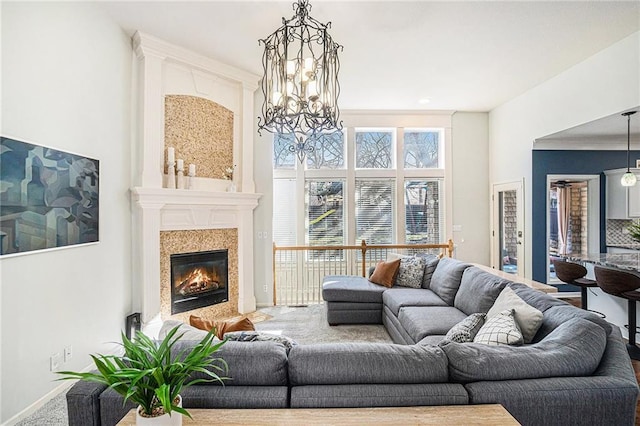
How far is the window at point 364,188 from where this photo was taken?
19.5ft

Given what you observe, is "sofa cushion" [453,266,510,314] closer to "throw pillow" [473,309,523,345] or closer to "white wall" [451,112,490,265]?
"throw pillow" [473,309,523,345]

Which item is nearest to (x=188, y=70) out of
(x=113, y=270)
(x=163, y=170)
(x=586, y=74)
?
(x=163, y=170)

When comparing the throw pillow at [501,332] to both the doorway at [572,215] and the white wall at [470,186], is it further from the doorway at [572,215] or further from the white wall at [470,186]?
the white wall at [470,186]

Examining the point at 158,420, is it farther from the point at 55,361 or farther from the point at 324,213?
the point at 324,213

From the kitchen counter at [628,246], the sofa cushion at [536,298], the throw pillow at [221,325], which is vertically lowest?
the throw pillow at [221,325]

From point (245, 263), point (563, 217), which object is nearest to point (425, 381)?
point (245, 263)

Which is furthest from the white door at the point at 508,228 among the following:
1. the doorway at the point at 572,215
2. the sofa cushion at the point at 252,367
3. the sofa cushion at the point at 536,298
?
the sofa cushion at the point at 252,367

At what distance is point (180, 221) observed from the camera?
4.02 metres

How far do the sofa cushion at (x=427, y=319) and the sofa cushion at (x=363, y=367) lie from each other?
4.48 ft

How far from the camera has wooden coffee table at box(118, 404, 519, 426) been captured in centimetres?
123

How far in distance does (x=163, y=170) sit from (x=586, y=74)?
5218 mm

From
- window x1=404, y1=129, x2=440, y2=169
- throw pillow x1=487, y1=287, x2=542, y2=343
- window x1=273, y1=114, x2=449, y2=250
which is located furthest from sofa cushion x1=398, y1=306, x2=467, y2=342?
window x1=404, y1=129, x2=440, y2=169

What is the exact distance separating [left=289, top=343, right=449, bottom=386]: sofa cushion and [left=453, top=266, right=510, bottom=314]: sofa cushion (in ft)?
5.27

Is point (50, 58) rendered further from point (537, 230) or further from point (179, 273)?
point (537, 230)
